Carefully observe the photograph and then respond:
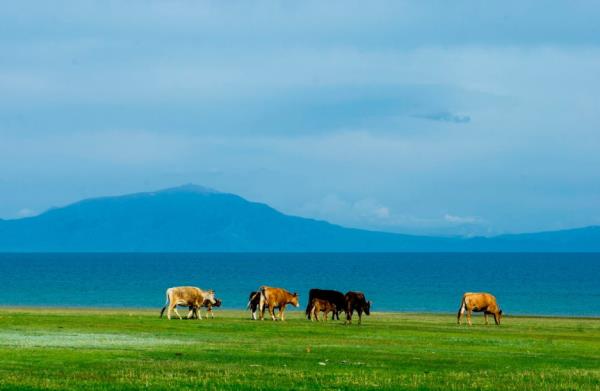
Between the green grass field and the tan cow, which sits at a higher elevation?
the tan cow

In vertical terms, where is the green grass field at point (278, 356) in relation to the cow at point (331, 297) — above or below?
below

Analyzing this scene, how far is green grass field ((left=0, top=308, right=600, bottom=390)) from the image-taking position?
25.9 meters

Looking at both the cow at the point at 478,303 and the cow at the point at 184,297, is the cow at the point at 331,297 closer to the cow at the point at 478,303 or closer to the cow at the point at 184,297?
the cow at the point at 184,297

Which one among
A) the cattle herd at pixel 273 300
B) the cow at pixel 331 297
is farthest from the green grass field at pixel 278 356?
the cow at pixel 331 297

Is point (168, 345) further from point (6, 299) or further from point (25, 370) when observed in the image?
point (6, 299)

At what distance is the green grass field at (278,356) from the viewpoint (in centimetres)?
2586

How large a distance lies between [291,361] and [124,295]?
4418 inches

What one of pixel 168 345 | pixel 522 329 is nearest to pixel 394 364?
pixel 168 345

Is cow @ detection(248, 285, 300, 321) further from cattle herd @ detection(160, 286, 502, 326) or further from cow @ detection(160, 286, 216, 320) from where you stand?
cow @ detection(160, 286, 216, 320)

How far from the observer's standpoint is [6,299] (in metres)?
124

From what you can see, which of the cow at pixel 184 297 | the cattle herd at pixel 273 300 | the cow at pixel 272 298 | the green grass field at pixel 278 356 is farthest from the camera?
the cow at pixel 272 298

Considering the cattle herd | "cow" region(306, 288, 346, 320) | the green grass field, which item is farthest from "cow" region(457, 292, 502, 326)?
"cow" region(306, 288, 346, 320)

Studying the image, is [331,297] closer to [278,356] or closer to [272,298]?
[272,298]

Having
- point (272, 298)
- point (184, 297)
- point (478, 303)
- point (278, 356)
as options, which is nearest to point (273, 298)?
point (272, 298)
